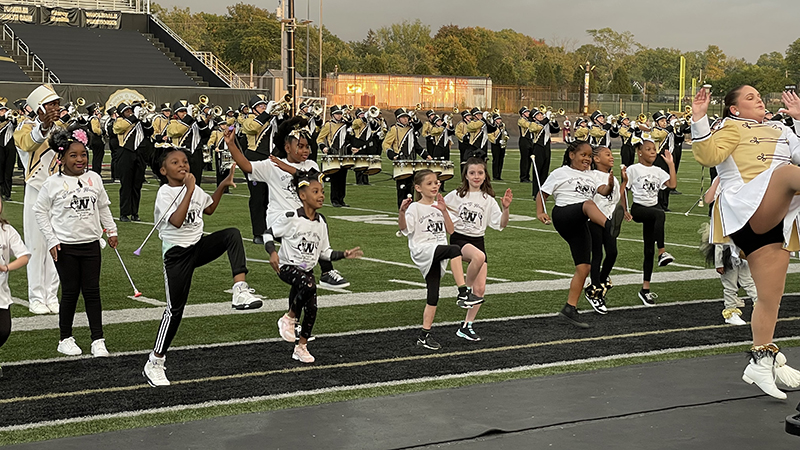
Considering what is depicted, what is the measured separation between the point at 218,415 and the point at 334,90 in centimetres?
5348

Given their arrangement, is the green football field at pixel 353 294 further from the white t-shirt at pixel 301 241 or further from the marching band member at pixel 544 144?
the marching band member at pixel 544 144

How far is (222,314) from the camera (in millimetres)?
8609

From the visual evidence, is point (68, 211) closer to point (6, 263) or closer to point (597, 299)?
point (6, 263)

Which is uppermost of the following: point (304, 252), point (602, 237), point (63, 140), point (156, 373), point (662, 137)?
point (63, 140)

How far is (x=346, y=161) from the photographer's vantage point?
18.8 meters

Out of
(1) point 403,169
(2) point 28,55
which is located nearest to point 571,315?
(1) point 403,169

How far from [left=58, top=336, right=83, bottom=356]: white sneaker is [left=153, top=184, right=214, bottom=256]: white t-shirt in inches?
40.3

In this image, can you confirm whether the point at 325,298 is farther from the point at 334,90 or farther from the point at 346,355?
the point at 334,90

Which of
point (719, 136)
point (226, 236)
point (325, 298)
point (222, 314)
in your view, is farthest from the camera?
point (325, 298)

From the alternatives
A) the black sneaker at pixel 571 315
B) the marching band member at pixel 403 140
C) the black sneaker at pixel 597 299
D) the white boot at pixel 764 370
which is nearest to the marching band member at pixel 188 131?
the marching band member at pixel 403 140

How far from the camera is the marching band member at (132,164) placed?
637 inches

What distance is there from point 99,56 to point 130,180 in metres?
31.3

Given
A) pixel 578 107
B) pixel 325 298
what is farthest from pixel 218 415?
pixel 578 107

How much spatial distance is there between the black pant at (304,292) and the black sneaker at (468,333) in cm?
131
